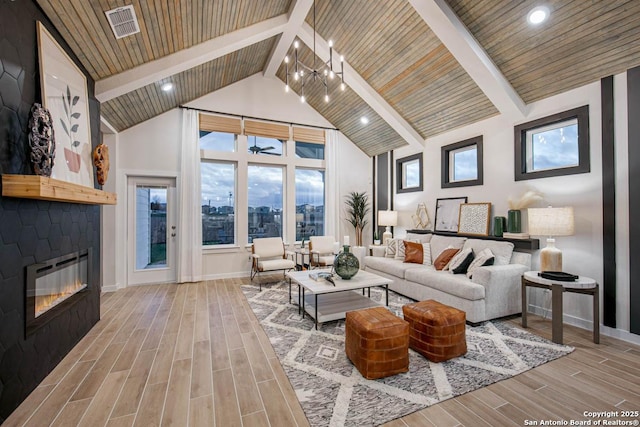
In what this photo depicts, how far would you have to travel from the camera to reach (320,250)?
5762mm

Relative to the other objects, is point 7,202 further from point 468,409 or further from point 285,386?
point 468,409

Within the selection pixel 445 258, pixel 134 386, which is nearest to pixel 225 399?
pixel 134 386

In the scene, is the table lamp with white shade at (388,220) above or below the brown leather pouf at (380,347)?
above

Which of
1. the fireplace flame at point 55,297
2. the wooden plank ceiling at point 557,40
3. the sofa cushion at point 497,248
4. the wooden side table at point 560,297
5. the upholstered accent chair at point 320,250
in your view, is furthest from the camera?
the upholstered accent chair at point 320,250

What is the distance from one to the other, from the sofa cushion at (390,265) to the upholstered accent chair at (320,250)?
0.80 m

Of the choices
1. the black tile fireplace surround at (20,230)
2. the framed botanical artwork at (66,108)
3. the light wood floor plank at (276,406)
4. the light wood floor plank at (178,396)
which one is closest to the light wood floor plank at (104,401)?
the light wood floor plank at (178,396)

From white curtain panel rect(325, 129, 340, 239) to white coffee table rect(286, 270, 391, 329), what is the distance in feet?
8.78

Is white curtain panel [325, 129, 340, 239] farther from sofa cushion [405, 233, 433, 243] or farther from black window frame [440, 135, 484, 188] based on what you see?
black window frame [440, 135, 484, 188]

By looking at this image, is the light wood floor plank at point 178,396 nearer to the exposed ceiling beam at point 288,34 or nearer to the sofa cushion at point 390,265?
the sofa cushion at point 390,265

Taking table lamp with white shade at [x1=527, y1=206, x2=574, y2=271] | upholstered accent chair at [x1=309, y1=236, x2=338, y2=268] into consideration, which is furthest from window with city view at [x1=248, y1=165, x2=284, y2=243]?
table lamp with white shade at [x1=527, y1=206, x2=574, y2=271]

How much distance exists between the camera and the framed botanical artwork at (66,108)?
2.32 m

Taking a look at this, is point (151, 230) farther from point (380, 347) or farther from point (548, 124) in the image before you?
point (548, 124)

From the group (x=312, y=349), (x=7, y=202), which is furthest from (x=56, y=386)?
(x=312, y=349)

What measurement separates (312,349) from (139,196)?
441 centimetres
